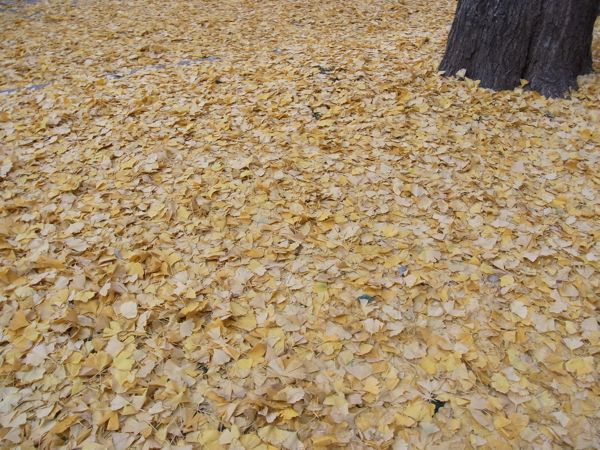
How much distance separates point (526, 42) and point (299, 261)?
279 cm

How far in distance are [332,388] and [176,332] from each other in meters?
0.79

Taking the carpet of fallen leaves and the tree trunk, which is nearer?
the carpet of fallen leaves

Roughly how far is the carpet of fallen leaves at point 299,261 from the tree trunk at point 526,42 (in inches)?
7.1

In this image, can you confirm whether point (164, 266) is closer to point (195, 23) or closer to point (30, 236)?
point (30, 236)

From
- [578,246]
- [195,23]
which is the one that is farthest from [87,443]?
[195,23]

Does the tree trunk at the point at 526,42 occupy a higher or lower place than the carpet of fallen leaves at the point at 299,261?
higher

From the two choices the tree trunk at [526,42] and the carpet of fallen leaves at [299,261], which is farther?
the tree trunk at [526,42]

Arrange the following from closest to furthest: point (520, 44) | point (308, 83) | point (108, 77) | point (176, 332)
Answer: point (176, 332)
point (520, 44)
point (308, 83)
point (108, 77)

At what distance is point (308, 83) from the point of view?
385cm

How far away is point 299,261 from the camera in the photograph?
2.34m

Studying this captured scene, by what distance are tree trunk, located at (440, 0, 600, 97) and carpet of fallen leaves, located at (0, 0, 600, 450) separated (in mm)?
181

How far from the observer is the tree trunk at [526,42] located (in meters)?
3.31

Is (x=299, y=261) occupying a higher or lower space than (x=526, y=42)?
lower

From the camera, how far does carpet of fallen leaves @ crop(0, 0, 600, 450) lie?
1.73 m
